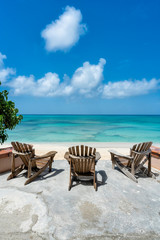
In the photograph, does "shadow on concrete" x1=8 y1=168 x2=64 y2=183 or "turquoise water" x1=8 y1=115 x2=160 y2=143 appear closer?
"shadow on concrete" x1=8 y1=168 x2=64 y2=183

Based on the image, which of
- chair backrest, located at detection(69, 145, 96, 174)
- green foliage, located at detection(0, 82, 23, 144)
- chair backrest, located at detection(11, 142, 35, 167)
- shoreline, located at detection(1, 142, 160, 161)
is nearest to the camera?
chair backrest, located at detection(69, 145, 96, 174)

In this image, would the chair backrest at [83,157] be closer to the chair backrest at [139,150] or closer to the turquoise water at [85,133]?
the chair backrest at [139,150]

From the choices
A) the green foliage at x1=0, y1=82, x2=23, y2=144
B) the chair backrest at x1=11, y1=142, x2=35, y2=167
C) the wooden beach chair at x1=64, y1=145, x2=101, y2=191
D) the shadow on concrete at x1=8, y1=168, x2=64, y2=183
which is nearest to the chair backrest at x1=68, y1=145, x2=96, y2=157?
the wooden beach chair at x1=64, y1=145, x2=101, y2=191

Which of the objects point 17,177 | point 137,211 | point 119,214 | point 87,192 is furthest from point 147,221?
point 17,177

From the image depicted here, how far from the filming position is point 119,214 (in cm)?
236

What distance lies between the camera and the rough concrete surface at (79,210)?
6.43ft

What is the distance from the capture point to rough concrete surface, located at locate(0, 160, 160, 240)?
196 cm

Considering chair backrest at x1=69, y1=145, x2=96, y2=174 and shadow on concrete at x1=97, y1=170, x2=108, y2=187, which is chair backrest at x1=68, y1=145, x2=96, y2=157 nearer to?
chair backrest at x1=69, y1=145, x2=96, y2=174

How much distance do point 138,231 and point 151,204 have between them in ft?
2.89

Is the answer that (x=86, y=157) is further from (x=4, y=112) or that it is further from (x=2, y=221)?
(x=4, y=112)

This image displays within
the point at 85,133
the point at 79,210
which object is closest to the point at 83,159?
the point at 79,210

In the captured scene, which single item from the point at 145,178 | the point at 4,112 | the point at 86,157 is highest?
the point at 4,112

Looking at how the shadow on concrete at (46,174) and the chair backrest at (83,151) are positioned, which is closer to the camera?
the chair backrest at (83,151)

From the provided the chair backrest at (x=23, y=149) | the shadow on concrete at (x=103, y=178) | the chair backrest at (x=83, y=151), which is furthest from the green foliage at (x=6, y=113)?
the shadow on concrete at (x=103, y=178)
